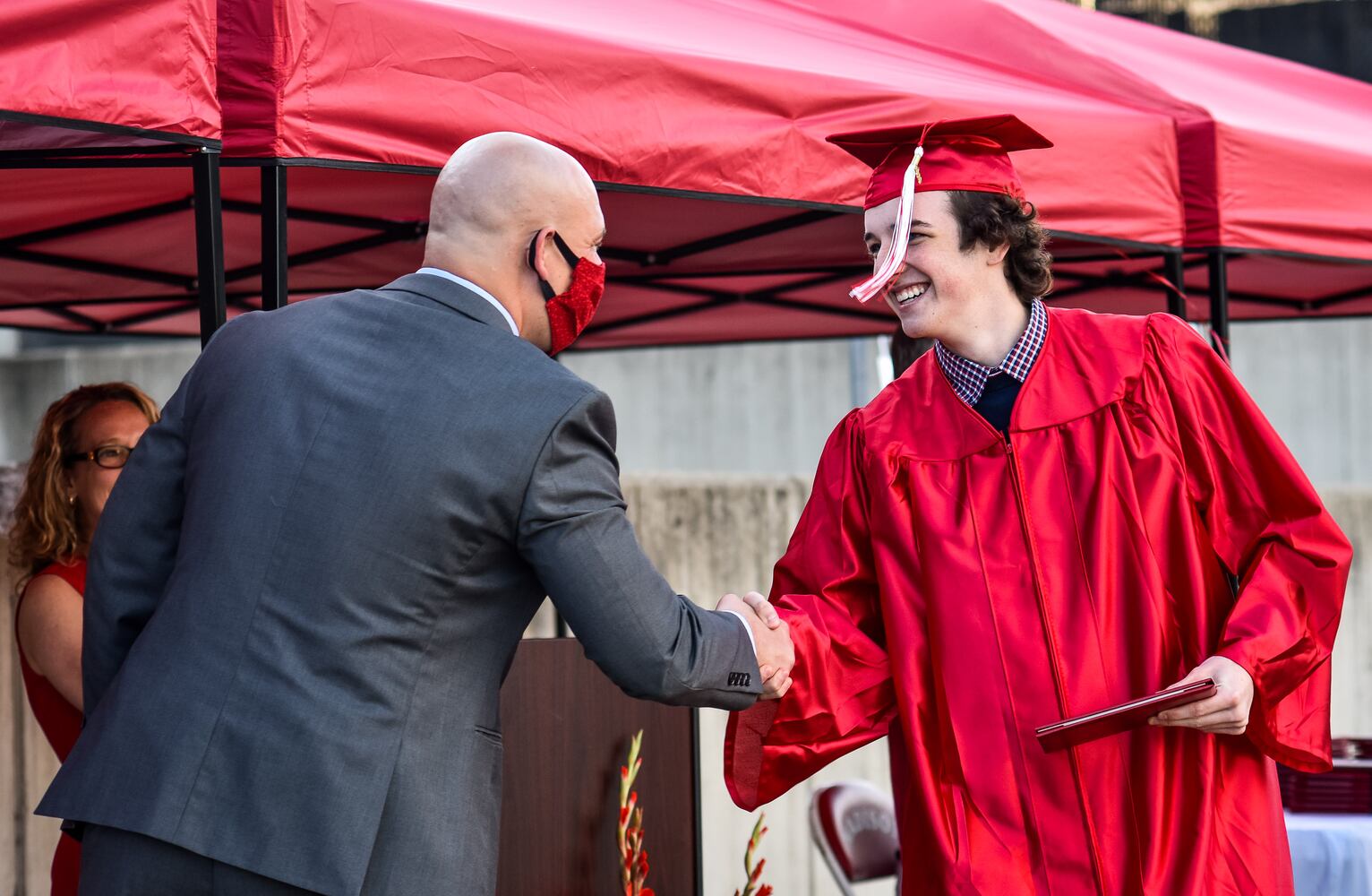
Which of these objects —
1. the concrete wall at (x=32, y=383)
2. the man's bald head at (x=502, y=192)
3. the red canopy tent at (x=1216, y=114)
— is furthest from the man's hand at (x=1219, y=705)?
the concrete wall at (x=32, y=383)

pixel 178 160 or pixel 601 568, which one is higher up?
pixel 178 160

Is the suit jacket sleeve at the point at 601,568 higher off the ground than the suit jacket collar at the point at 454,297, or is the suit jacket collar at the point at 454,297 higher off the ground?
the suit jacket collar at the point at 454,297

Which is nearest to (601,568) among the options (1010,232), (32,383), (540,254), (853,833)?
(540,254)

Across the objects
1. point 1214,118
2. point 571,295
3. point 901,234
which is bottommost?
point 571,295

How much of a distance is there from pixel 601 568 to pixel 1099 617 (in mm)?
811

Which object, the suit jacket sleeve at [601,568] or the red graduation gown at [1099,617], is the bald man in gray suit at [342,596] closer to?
the suit jacket sleeve at [601,568]

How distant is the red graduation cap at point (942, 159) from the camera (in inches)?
97.2

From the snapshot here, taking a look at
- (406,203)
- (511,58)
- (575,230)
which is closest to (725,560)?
(406,203)

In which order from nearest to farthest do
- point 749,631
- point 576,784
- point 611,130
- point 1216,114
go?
1. point 749,631
2. point 611,130
3. point 576,784
4. point 1216,114

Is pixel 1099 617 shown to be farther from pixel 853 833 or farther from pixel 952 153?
pixel 853 833

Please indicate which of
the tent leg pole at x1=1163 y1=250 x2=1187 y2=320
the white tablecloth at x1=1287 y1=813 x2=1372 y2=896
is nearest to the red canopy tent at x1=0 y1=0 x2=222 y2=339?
the tent leg pole at x1=1163 y1=250 x2=1187 y2=320

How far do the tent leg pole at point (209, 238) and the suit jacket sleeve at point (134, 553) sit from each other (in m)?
0.49

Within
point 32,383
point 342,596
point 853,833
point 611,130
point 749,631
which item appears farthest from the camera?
point 32,383

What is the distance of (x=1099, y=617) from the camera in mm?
2312
